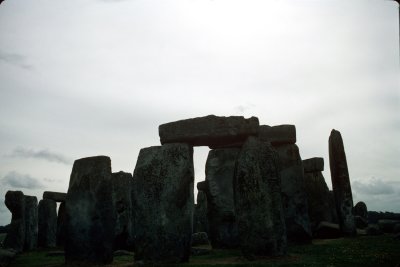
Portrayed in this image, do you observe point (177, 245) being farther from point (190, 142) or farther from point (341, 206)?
point (341, 206)

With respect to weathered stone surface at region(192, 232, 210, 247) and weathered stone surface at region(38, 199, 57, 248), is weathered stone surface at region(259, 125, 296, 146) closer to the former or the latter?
weathered stone surface at region(192, 232, 210, 247)

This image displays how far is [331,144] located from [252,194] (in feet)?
22.2

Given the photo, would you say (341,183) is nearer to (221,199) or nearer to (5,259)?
(221,199)

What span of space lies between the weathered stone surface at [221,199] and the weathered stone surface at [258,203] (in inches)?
130

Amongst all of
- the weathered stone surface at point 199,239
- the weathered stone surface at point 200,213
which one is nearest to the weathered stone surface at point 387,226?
the weathered stone surface at point 199,239

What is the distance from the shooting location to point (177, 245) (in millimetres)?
7832

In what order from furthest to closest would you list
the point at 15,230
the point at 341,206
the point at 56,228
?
the point at 56,228, the point at 15,230, the point at 341,206

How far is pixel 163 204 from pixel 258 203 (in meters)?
2.03

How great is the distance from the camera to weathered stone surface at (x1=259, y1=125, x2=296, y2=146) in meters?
11.8

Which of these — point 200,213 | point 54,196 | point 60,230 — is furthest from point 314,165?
point 54,196

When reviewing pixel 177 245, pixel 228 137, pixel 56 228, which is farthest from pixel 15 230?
pixel 228 137

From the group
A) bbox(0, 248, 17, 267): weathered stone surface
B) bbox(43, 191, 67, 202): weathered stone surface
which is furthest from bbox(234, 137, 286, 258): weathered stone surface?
bbox(43, 191, 67, 202): weathered stone surface

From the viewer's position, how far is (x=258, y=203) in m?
7.70

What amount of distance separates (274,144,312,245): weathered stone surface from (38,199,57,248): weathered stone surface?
35.6 ft
